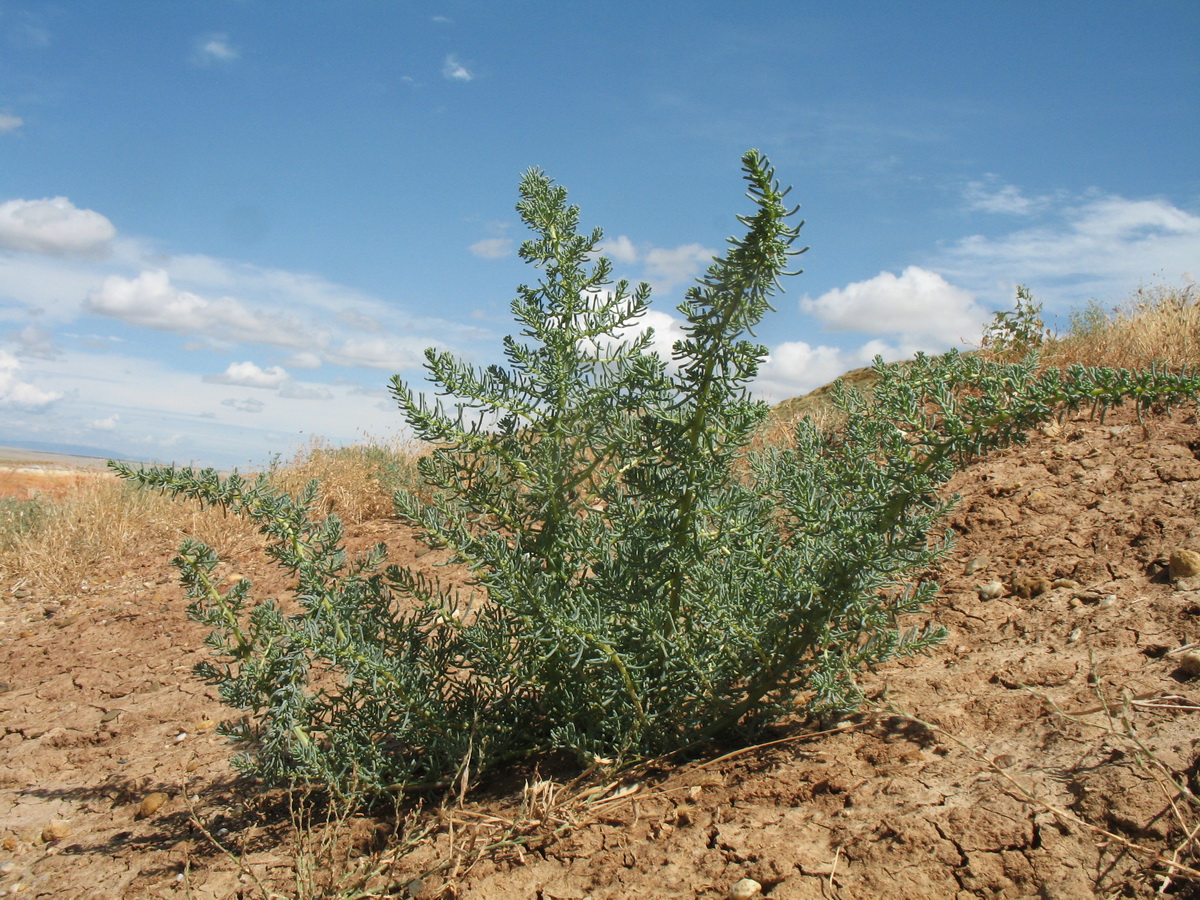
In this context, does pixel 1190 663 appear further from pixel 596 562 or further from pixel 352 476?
pixel 352 476

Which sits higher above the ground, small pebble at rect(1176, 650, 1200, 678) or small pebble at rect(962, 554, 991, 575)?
small pebble at rect(962, 554, 991, 575)

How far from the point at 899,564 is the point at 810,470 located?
461 mm

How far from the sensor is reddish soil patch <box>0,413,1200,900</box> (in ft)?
6.13

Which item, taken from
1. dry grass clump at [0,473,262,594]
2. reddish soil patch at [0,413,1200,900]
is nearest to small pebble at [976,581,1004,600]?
reddish soil patch at [0,413,1200,900]

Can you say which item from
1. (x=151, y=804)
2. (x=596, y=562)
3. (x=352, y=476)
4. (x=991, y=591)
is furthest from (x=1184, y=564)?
(x=352, y=476)

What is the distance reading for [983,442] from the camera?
1896 mm

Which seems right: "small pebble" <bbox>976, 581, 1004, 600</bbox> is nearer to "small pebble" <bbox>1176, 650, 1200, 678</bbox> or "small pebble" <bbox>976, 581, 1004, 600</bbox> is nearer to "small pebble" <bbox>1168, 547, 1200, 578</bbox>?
"small pebble" <bbox>1168, 547, 1200, 578</bbox>

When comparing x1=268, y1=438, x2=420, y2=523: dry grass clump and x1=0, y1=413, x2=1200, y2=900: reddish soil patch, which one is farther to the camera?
x1=268, y1=438, x2=420, y2=523: dry grass clump

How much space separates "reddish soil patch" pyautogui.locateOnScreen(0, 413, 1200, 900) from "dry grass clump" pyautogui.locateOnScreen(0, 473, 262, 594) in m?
2.86

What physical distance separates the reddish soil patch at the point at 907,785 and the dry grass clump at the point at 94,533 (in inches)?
113

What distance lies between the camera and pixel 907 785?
6.98 ft

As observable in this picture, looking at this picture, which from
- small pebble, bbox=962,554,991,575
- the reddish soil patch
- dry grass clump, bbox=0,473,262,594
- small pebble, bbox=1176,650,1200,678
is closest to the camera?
the reddish soil patch

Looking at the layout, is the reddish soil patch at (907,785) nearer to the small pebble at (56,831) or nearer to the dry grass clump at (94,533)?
the small pebble at (56,831)

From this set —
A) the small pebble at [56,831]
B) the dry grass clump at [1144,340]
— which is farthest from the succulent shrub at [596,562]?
the dry grass clump at [1144,340]
